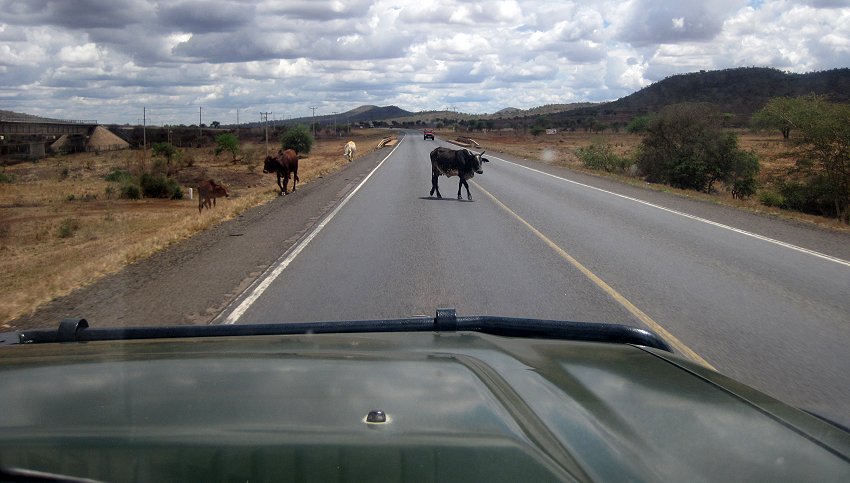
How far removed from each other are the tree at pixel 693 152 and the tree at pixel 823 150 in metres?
9.49

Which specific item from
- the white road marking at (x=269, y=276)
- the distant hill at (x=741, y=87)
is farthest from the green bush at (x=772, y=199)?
the distant hill at (x=741, y=87)

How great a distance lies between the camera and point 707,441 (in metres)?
2.75

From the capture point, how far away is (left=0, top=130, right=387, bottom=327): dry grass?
1215 centimetres

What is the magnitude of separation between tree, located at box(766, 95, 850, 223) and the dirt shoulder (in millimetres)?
16774

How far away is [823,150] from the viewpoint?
25125 mm

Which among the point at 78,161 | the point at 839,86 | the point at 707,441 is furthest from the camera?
the point at 839,86

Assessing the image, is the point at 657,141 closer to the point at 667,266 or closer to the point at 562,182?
the point at 562,182

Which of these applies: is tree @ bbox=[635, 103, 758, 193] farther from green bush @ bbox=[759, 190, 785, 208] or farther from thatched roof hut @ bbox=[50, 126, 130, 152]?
thatched roof hut @ bbox=[50, 126, 130, 152]

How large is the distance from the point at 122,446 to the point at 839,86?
142225 mm

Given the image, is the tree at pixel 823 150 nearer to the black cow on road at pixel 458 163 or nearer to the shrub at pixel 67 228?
the black cow on road at pixel 458 163

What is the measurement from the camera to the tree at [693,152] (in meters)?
36.4

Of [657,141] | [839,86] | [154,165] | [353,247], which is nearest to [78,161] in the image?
[154,165]

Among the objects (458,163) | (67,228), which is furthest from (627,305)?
(67,228)

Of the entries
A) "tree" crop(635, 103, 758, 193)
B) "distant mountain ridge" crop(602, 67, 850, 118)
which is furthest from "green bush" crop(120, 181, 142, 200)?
"distant mountain ridge" crop(602, 67, 850, 118)
